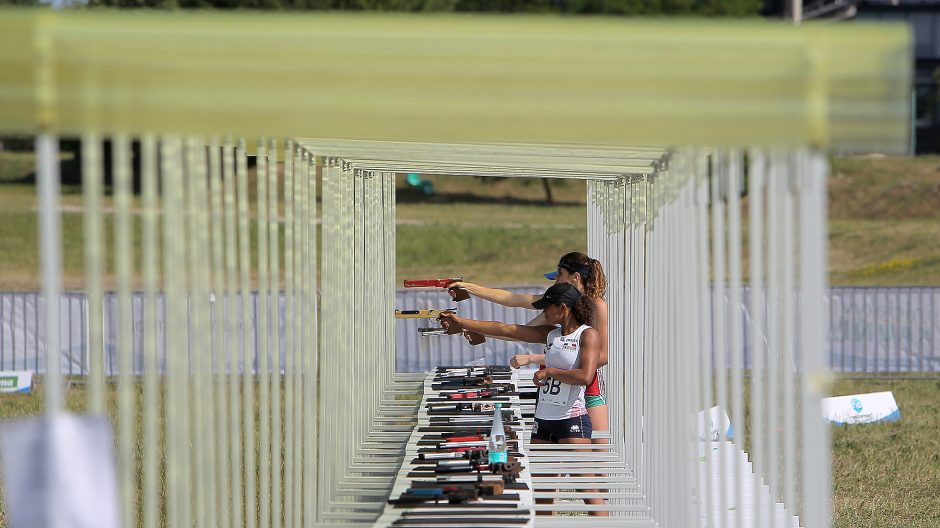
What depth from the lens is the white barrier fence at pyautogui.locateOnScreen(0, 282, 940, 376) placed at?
15.9m

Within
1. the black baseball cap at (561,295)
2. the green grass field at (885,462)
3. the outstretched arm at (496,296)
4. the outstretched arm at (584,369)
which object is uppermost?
the black baseball cap at (561,295)

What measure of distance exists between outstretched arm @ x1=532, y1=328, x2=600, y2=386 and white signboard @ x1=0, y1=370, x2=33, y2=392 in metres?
10.2

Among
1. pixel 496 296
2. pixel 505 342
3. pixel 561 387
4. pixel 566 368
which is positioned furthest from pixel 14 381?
pixel 566 368

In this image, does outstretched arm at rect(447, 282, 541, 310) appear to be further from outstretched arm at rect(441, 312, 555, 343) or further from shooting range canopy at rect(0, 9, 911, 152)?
shooting range canopy at rect(0, 9, 911, 152)

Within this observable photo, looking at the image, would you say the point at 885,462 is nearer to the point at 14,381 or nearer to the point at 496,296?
the point at 496,296

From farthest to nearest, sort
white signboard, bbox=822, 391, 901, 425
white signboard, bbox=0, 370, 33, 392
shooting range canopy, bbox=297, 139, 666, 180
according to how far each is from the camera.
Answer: white signboard, bbox=0, 370, 33, 392 < white signboard, bbox=822, 391, 901, 425 < shooting range canopy, bbox=297, 139, 666, 180

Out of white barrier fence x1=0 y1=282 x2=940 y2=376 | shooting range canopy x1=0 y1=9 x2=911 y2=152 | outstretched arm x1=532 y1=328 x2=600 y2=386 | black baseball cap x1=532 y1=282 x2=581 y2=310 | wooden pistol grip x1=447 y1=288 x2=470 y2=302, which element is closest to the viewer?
shooting range canopy x1=0 y1=9 x2=911 y2=152

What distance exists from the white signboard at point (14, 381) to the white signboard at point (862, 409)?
9189 millimetres

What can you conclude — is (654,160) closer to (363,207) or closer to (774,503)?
(774,503)

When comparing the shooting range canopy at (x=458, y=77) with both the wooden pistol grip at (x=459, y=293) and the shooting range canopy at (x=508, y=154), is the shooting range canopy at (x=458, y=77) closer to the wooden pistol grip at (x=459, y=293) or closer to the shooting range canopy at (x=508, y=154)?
the shooting range canopy at (x=508, y=154)

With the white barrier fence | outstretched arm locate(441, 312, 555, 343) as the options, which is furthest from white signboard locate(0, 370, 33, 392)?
outstretched arm locate(441, 312, 555, 343)

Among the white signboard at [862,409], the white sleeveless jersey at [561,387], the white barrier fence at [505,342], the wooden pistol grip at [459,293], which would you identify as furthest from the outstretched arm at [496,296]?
the white barrier fence at [505,342]

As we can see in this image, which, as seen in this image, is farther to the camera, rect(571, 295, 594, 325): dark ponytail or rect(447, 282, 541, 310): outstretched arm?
rect(447, 282, 541, 310): outstretched arm

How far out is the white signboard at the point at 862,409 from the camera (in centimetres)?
1212
